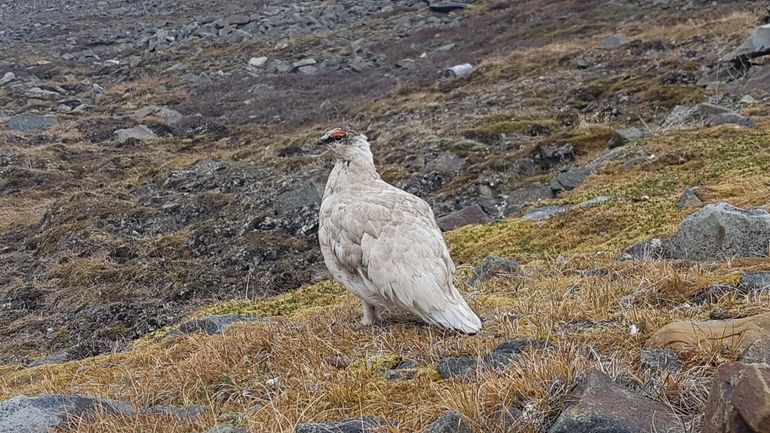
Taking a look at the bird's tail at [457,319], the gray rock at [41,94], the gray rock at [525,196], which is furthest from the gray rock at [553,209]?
the gray rock at [41,94]

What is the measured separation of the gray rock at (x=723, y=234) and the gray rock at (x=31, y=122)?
97.4 ft

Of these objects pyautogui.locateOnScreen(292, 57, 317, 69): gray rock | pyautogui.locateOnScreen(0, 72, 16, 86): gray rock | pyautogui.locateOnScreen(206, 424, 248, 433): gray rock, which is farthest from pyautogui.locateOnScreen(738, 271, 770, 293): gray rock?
pyautogui.locateOnScreen(0, 72, 16, 86): gray rock

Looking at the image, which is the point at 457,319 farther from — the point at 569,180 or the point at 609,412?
the point at 569,180

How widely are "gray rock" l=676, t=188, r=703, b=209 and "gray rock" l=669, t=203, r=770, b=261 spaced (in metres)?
2.68

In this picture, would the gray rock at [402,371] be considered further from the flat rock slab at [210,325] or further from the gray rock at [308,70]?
the gray rock at [308,70]

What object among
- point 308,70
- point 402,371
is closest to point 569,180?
point 402,371

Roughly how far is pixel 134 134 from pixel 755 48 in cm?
2257

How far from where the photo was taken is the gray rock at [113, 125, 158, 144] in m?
29.5

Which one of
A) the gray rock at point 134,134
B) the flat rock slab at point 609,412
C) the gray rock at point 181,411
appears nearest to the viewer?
the flat rock slab at point 609,412

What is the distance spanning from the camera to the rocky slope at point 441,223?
425 centimetres

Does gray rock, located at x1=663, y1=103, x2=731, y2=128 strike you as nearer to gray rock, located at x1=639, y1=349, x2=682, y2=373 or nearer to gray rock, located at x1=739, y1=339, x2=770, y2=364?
gray rock, located at x1=639, y1=349, x2=682, y2=373

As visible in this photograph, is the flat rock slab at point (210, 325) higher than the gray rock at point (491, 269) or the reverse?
the reverse

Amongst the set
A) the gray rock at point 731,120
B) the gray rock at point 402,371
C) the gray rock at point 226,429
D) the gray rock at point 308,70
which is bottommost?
the gray rock at point 308,70

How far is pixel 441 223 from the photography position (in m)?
13.7
